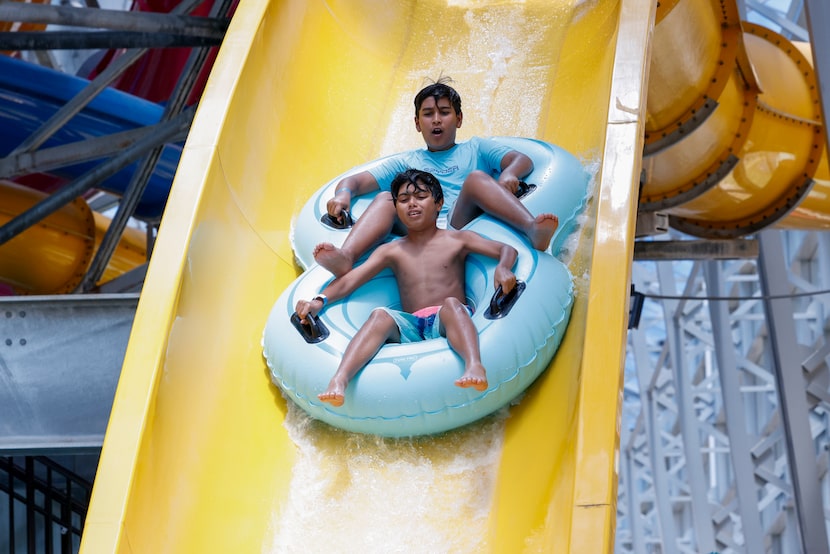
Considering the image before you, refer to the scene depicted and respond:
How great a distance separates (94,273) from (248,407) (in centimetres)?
326

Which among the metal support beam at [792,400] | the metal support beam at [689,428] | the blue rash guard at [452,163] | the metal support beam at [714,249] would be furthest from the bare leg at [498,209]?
the metal support beam at [689,428]

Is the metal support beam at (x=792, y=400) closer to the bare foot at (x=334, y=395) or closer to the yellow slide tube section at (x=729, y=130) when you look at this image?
the yellow slide tube section at (x=729, y=130)

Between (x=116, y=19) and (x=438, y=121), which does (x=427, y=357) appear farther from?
(x=116, y=19)

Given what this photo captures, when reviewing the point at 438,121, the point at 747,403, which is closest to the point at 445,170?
the point at 438,121

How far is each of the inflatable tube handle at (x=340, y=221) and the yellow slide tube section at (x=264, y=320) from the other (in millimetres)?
193

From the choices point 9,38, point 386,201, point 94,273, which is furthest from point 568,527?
point 94,273

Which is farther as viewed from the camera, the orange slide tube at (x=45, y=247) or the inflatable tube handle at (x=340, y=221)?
the orange slide tube at (x=45, y=247)

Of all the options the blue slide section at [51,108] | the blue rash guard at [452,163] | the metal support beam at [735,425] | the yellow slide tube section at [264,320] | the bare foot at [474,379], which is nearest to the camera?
the yellow slide tube section at [264,320]

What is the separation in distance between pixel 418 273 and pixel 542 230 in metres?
0.41

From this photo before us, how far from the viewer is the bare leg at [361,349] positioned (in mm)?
3045

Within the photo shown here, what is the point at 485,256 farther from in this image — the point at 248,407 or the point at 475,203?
the point at 248,407

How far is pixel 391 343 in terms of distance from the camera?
3295mm

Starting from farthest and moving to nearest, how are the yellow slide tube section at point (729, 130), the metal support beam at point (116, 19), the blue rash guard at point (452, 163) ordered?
the yellow slide tube section at point (729, 130)
the metal support beam at point (116, 19)
the blue rash guard at point (452, 163)

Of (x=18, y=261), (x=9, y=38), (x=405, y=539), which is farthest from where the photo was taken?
(x=18, y=261)
